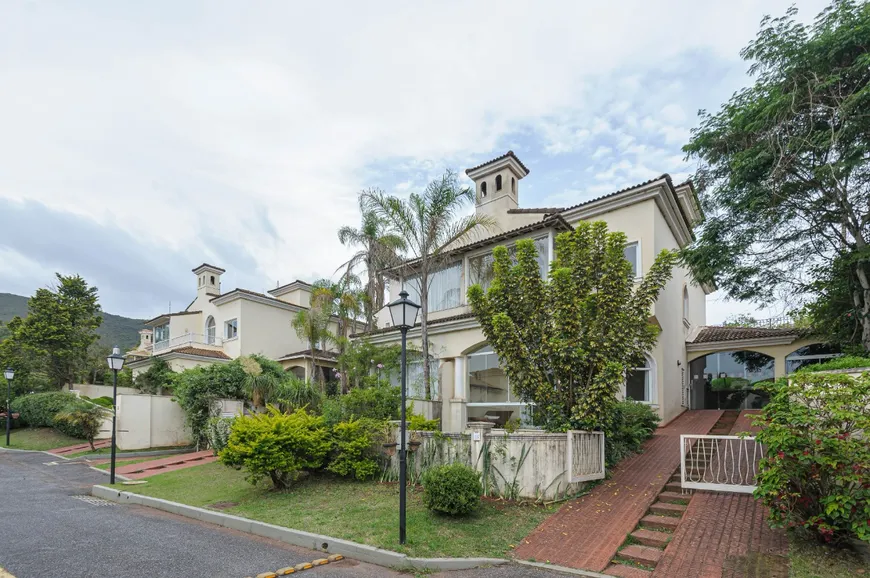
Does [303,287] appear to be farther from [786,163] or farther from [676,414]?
[786,163]

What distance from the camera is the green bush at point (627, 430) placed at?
447 inches

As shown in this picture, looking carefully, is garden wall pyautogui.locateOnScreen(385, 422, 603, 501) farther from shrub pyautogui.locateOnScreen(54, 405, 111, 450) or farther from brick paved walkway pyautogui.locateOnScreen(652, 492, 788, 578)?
shrub pyautogui.locateOnScreen(54, 405, 111, 450)

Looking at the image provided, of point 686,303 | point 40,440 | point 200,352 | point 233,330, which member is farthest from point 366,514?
point 233,330

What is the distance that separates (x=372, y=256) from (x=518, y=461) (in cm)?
1378

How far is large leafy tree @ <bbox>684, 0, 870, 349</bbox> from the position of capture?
11.2 m

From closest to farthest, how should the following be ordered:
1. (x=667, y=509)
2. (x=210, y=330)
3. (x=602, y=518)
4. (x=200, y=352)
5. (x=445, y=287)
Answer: (x=602, y=518) → (x=667, y=509) → (x=445, y=287) → (x=200, y=352) → (x=210, y=330)

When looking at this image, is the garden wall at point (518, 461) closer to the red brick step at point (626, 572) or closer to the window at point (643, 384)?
the red brick step at point (626, 572)

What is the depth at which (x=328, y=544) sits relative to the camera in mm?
7395

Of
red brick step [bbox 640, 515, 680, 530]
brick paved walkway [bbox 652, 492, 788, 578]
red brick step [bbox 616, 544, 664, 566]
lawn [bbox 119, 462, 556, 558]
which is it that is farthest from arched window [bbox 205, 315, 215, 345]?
brick paved walkway [bbox 652, 492, 788, 578]

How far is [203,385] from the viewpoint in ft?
61.9

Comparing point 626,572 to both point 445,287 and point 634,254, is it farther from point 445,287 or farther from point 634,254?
point 445,287

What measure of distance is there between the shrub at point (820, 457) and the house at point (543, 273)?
25.7ft

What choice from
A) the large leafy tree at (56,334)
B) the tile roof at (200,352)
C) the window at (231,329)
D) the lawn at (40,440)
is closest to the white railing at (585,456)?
the lawn at (40,440)

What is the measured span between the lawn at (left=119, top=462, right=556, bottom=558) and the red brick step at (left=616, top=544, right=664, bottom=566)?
1482mm
